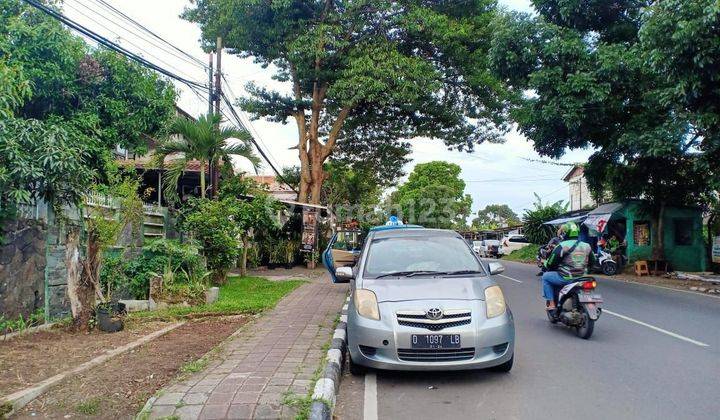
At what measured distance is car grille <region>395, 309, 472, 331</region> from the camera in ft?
16.9

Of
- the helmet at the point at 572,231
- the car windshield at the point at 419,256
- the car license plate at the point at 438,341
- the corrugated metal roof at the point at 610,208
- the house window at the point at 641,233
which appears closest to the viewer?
the car license plate at the point at 438,341

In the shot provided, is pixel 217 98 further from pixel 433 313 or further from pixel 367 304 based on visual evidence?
pixel 433 313

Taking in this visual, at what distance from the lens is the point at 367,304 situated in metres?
5.48

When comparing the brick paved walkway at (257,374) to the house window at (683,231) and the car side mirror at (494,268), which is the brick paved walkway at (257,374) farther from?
the house window at (683,231)

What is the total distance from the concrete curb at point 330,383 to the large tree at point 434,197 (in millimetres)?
43045

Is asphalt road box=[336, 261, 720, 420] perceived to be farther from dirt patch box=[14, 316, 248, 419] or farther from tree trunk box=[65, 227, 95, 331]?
tree trunk box=[65, 227, 95, 331]

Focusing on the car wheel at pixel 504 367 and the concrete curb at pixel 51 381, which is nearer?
the concrete curb at pixel 51 381

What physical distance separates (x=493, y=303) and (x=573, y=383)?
1098mm

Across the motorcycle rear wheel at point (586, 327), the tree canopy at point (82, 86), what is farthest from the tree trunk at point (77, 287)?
the motorcycle rear wheel at point (586, 327)

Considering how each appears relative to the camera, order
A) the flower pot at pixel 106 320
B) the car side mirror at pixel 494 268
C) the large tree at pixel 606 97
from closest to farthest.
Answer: the car side mirror at pixel 494 268
the flower pot at pixel 106 320
the large tree at pixel 606 97

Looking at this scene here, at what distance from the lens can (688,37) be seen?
36.9 feet

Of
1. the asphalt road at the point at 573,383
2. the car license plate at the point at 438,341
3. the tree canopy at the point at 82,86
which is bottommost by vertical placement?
the asphalt road at the point at 573,383

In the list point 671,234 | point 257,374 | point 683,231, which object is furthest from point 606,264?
point 257,374

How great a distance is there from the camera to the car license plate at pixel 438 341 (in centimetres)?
511
